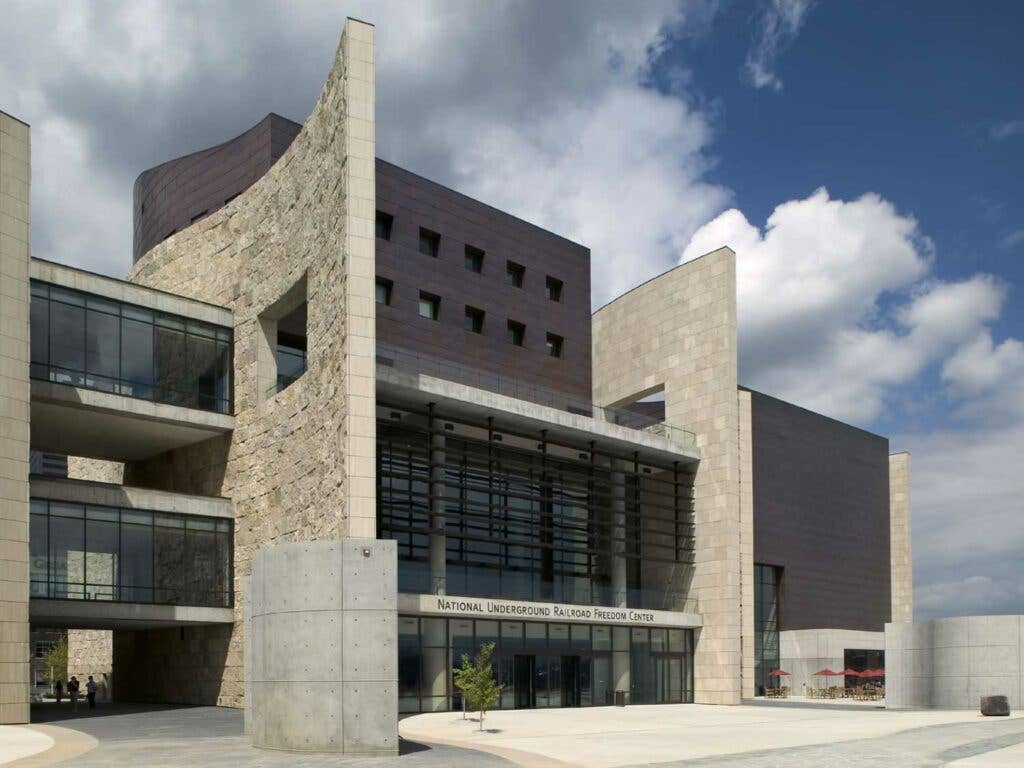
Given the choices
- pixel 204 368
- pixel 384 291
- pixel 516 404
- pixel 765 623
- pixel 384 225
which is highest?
pixel 384 225

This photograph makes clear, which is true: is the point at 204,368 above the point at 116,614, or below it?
above

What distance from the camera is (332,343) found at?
34938mm

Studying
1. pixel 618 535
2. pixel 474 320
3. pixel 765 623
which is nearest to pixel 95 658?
pixel 474 320

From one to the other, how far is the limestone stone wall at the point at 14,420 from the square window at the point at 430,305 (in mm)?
16531

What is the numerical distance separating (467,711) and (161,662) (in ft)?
49.4

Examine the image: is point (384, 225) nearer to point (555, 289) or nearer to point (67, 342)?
point (555, 289)

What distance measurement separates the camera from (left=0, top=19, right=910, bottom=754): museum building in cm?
3328

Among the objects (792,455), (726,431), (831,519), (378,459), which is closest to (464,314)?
(378,459)

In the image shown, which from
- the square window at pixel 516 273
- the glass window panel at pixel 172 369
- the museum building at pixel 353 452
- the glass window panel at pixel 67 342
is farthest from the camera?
the square window at pixel 516 273

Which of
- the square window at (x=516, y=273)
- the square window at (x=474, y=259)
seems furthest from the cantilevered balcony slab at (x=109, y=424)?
the square window at (x=516, y=273)

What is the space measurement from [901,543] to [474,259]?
43487 millimetres

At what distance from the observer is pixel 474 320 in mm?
49875

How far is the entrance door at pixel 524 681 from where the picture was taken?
43469mm

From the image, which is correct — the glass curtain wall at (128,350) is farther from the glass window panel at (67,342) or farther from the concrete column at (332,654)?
the concrete column at (332,654)
